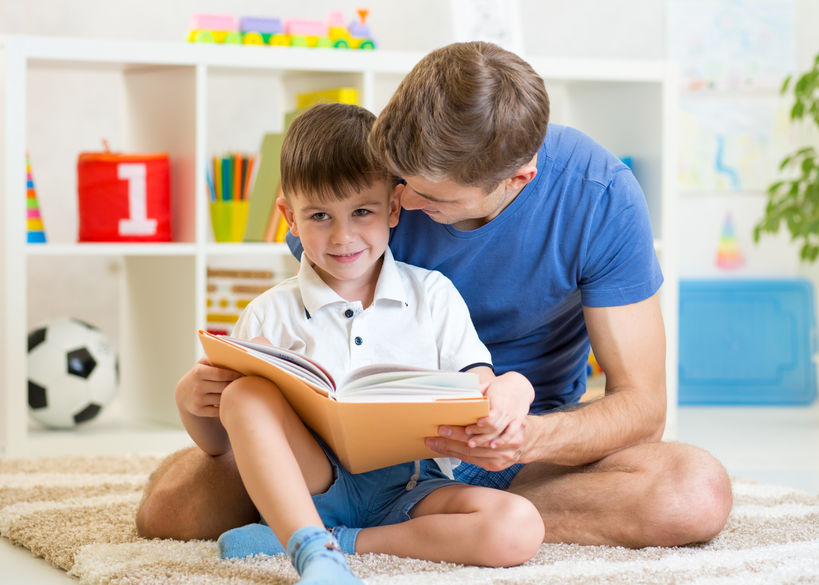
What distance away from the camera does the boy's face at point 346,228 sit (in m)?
1.33

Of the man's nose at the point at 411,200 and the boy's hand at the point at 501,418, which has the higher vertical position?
the man's nose at the point at 411,200

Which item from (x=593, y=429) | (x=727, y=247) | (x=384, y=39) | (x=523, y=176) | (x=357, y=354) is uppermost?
(x=384, y=39)

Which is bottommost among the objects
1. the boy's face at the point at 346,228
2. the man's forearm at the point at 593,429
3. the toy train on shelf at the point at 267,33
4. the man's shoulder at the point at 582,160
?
the man's forearm at the point at 593,429

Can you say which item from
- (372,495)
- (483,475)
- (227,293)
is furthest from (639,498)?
(227,293)

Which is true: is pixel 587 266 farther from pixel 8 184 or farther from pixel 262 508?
pixel 8 184

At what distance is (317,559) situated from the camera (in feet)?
3.52

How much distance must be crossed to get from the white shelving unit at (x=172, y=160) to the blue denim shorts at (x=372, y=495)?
1101 millimetres

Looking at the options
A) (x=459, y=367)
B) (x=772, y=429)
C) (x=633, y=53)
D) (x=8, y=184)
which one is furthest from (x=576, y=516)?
(x=633, y=53)

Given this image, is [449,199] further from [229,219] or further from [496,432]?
[229,219]

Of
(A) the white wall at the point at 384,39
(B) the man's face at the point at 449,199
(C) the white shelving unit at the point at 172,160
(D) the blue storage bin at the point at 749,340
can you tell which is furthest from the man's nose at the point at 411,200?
(D) the blue storage bin at the point at 749,340

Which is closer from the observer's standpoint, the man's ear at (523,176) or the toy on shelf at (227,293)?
the man's ear at (523,176)

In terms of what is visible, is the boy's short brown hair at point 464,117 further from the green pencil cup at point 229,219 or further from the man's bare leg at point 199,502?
the green pencil cup at point 229,219

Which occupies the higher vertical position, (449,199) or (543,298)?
(449,199)

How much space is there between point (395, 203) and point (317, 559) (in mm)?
523
